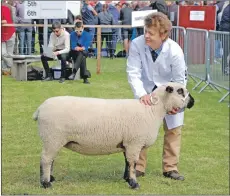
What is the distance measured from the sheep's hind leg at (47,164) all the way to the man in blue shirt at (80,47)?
968 centimetres

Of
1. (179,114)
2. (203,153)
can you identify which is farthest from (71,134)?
(203,153)

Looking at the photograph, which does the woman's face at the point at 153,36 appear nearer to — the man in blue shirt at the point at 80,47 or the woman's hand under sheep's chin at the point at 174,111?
the woman's hand under sheep's chin at the point at 174,111

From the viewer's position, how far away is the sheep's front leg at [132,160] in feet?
21.0

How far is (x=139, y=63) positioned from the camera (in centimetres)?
676

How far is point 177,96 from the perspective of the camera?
6465mm

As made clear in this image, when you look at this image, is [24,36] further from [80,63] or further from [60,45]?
[80,63]

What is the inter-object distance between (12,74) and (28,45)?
3430 mm

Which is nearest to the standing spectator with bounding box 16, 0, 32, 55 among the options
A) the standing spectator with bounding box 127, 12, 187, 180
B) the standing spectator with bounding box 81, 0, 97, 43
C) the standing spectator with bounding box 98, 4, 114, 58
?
the standing spectator with bounding box 98, 4, 114, 58

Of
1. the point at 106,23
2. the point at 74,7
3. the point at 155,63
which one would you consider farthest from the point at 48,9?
the point at 155,63

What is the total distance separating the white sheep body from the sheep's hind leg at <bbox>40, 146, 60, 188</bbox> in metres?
0.06

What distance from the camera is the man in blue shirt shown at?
16.1 meters

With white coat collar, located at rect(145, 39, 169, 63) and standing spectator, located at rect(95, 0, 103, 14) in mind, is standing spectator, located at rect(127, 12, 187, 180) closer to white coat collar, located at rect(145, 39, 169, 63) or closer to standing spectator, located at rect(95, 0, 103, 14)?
white coat collar, located at rect(145, 39, 169, 63)

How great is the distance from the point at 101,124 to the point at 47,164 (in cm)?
68

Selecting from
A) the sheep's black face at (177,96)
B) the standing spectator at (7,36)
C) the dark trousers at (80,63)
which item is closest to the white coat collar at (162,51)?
the sheep's black face at (177,96)
